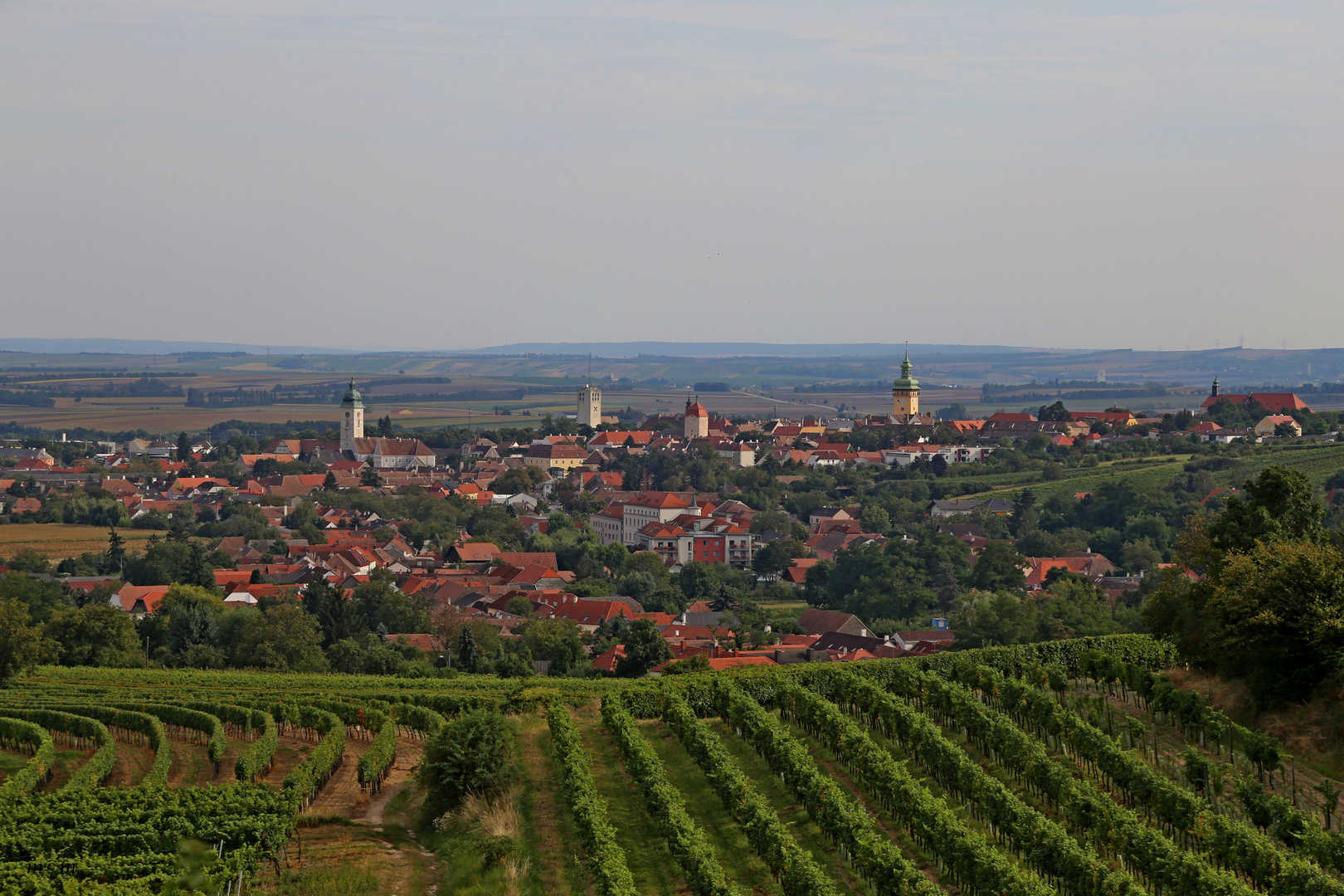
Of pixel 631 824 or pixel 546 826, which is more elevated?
pixel 631 824

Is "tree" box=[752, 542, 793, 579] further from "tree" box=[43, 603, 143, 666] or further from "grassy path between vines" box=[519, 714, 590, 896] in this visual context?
"grassy path between vines" box=[519, 714, 590, 896]

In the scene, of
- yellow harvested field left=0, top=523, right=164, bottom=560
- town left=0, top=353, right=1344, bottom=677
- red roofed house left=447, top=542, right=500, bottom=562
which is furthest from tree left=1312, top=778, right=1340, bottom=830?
yellow harvested field left=0, top=523, right=164, bottom=560

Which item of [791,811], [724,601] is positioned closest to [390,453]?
[724,601]

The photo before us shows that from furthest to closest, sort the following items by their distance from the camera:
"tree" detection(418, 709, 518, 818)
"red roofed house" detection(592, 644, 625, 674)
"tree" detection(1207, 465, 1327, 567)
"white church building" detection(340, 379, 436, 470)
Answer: "white church building" detection(340, 379, 436, 470)
"red roofed house" detection(592, 644, 625, 674)
"tree" detection(1207, 465, 1327, 567)
"tree" detection(418, 709, 518, 818)

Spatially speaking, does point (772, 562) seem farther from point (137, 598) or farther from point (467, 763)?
point (467, 763)

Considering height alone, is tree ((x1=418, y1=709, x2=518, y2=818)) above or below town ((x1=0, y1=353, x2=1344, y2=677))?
above

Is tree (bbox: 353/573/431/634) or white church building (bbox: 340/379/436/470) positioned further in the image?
white church building (bbox: 340/379/436/470)
